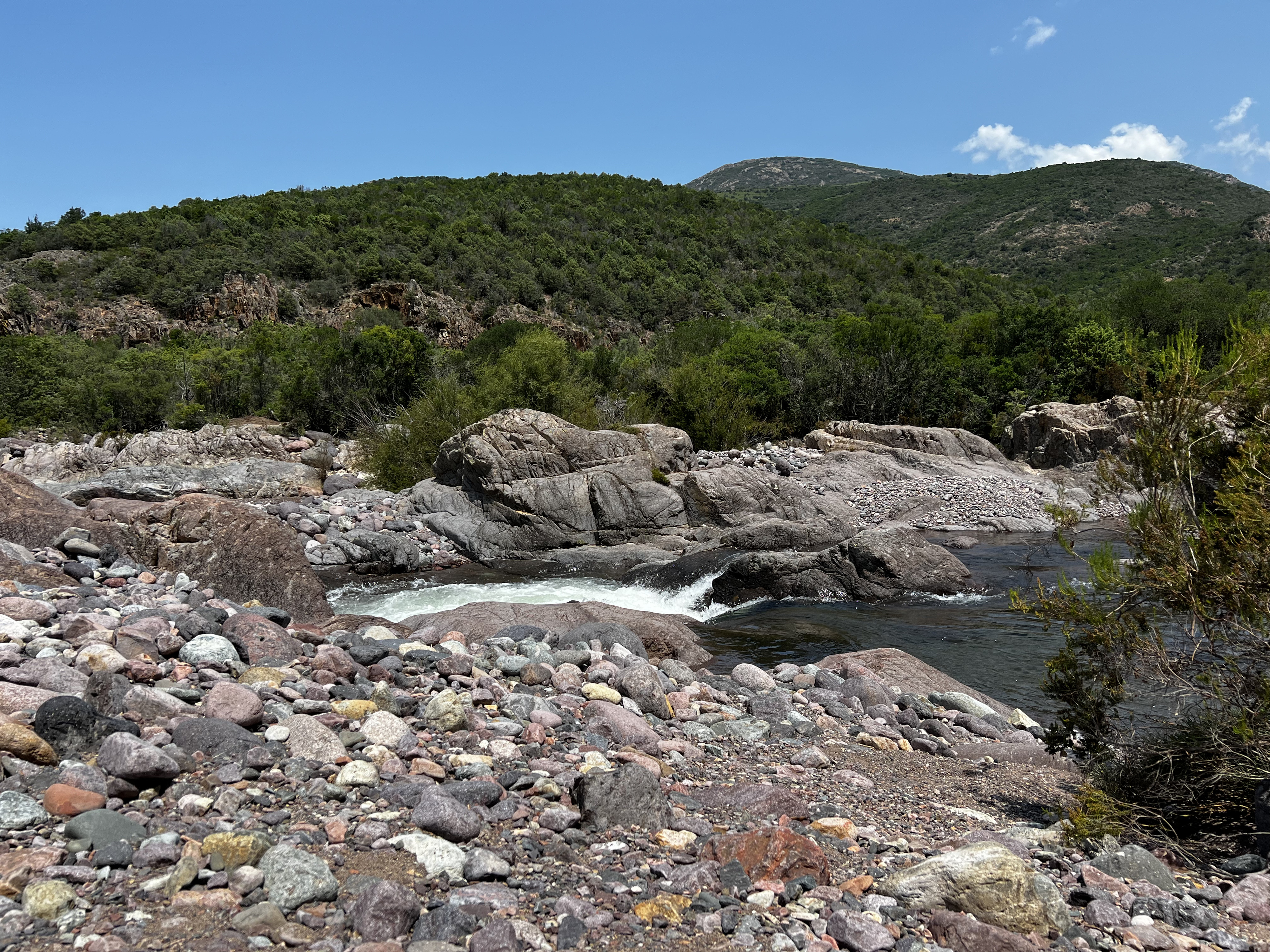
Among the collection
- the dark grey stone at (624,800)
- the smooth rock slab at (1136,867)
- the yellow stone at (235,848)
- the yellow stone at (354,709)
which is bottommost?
the smooth rock slab at (1136,867)

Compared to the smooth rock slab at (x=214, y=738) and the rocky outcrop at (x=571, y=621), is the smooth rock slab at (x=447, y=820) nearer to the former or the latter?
the smooth rock slab at (x=214, y=738)

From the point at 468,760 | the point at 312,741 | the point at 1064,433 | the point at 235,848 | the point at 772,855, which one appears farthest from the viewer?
the point at 1064,433

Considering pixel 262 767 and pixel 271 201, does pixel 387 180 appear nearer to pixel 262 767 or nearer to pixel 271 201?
pixel 271 201

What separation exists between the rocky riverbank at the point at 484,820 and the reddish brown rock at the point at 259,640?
20 mm

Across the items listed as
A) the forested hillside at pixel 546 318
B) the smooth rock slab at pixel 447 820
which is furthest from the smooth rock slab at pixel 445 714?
the forested hillside at pixel 546 318

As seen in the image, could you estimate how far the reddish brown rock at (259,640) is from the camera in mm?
5824

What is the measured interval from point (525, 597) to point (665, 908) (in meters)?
11.4

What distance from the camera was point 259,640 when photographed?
6.02m

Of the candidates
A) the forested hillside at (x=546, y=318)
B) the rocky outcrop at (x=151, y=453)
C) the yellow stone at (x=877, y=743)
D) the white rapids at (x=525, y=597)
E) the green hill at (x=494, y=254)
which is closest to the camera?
the yellow stone at (x=877, y=743)

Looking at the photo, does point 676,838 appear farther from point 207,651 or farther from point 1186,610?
point 207,651

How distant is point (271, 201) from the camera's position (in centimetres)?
5916

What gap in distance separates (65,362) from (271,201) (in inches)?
1215

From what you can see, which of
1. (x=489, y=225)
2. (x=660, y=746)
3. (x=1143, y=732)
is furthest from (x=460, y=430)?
(x=489, y=225)

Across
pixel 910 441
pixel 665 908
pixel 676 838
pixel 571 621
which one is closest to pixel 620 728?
pixel 676 838
